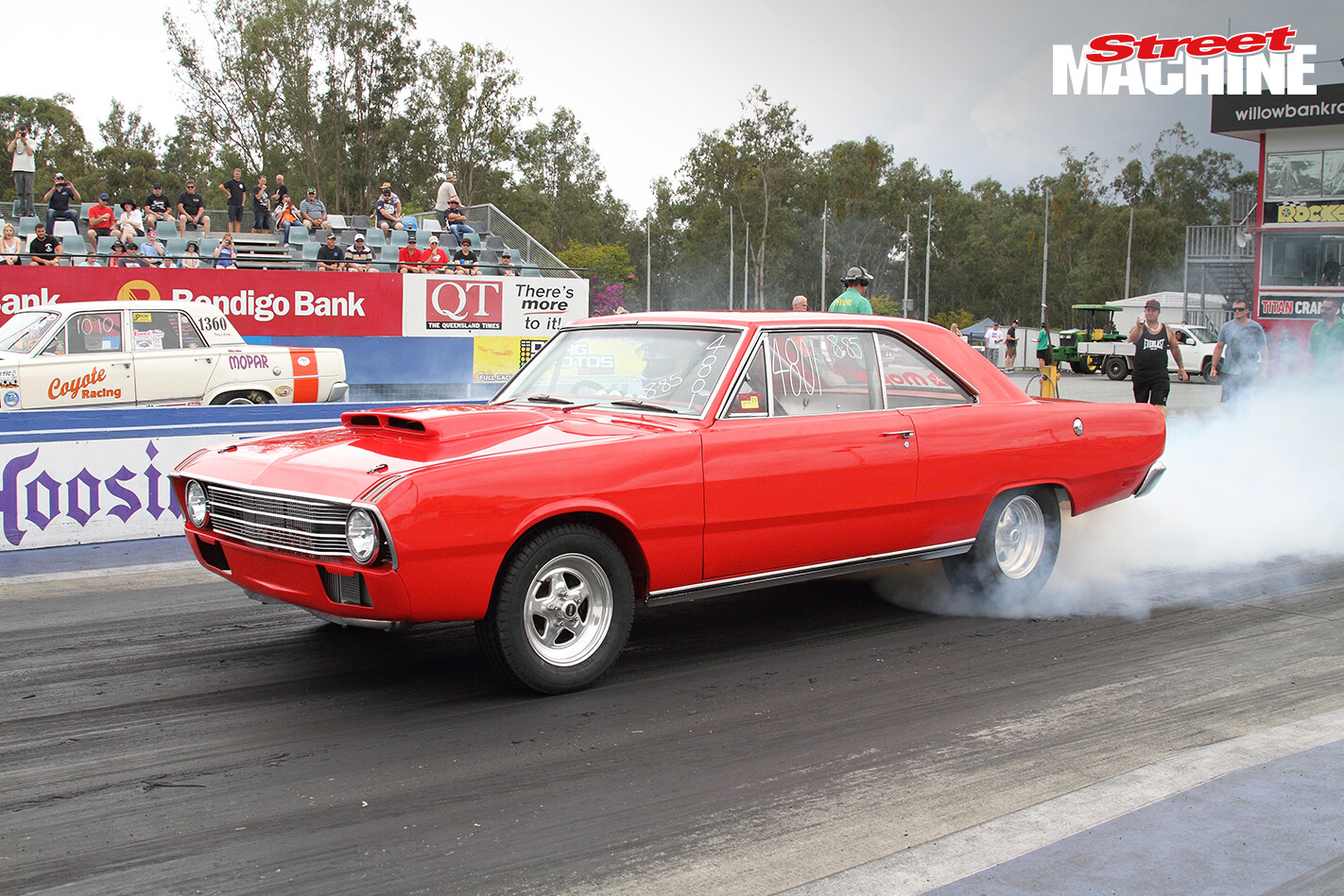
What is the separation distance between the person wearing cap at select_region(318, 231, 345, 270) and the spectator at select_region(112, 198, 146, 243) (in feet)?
10.4

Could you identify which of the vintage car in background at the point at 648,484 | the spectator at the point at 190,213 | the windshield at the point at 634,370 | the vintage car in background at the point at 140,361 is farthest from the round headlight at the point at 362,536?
the spectator at the point at 190,213

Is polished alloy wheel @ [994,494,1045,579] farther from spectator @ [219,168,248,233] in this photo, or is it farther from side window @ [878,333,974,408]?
spectator @ [219,168,248,233]

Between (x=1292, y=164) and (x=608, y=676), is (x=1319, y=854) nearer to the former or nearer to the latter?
(x=608, y=676)

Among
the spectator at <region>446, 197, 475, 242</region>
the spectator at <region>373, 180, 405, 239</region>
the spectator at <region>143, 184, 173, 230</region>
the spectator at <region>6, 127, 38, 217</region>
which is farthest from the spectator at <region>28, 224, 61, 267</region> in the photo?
the spectator at <region>446, 197, 475, 242</region>

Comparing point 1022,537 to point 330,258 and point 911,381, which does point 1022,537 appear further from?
point 330,258

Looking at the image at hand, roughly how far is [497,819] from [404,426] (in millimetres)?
1906

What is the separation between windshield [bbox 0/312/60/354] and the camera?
11484 millimetres

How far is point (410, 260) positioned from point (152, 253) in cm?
456

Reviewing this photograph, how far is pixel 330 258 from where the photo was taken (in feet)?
66.4

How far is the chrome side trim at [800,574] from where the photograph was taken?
4.78 m

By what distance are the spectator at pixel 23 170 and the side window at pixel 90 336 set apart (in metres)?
10.2

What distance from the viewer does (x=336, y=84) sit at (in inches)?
2290

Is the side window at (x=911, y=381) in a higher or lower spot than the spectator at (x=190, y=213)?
lower

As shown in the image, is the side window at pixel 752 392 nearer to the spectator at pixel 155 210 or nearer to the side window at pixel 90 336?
the side window at pixel 90 336
